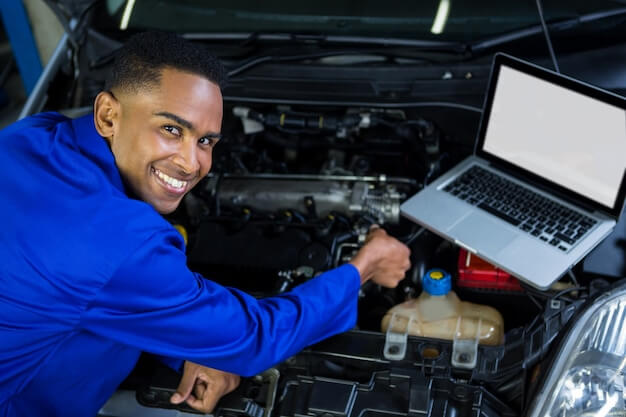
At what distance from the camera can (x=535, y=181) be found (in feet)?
5.76

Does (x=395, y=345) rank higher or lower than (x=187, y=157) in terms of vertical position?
lower

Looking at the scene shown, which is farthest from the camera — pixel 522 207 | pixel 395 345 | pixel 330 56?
pixel 330 56

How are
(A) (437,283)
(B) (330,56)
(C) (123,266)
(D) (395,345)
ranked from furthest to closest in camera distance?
(B) (330,56), (A) (437,283), (D) (395,345), (C) (123,266)

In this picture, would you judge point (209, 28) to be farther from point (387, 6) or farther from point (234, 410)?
point (234, 410)

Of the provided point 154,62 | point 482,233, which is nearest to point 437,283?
point 482,233

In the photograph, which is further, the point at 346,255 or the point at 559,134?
the point at 346,255

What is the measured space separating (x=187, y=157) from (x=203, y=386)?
50 centimetres

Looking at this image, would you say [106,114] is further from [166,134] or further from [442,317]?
[442,317]

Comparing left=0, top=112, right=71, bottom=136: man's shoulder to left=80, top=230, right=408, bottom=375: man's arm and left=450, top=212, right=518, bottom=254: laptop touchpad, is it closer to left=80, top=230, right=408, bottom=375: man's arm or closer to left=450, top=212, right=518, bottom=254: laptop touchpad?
left=80, top=230, right=408, bottom=375: man's arm

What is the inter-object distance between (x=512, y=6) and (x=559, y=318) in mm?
872

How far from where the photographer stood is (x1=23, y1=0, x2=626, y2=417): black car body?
146 cm

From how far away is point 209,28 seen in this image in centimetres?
202

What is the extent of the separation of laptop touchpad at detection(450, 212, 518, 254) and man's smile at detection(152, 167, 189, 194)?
678mm

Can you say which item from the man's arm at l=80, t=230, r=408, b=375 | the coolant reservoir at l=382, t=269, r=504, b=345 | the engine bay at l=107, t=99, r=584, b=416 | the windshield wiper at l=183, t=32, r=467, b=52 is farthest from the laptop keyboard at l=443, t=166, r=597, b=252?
the man's arm at l=80, t=230, r=408, b=375
